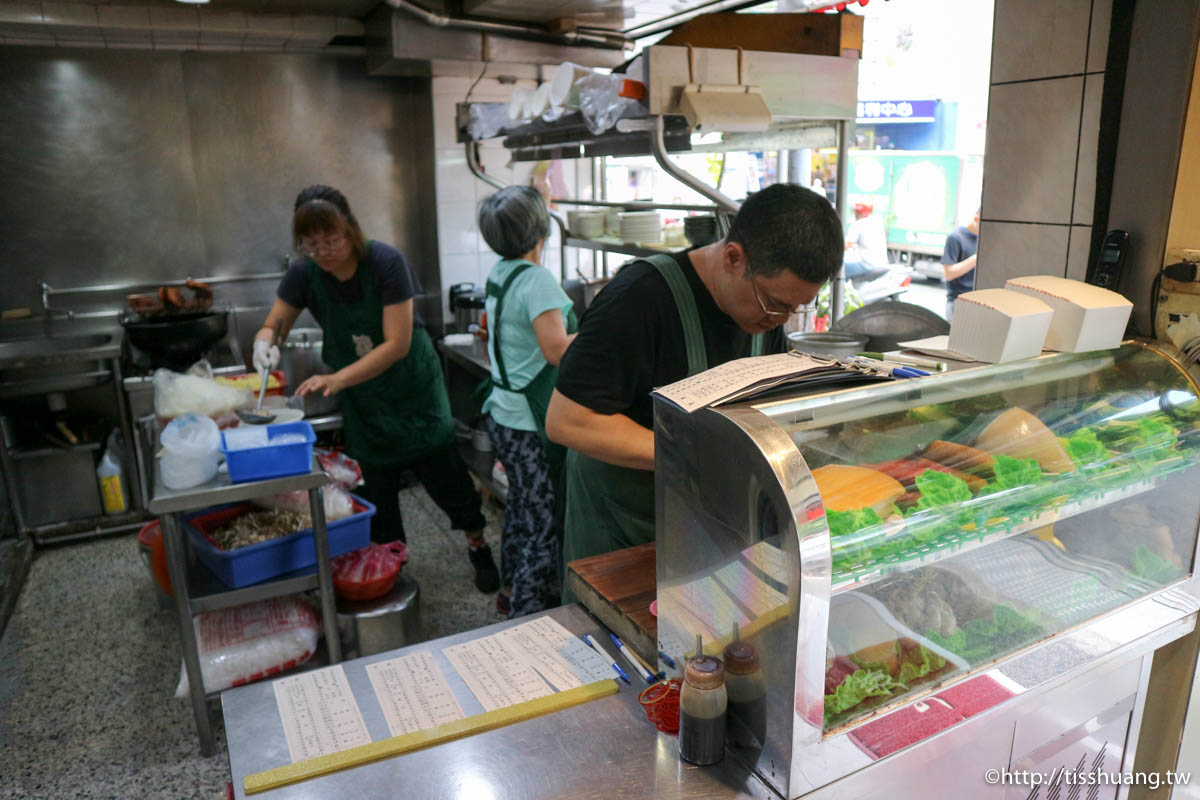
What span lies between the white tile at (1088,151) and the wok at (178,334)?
3.97 meters

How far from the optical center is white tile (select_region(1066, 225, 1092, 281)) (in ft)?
6.26

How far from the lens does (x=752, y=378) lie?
4.04 feet

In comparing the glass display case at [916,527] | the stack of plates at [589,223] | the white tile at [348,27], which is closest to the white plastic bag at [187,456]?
the glass display case at [916,527]

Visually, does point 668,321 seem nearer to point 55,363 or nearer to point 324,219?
point 324,219

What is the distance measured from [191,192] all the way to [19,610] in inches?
97.5

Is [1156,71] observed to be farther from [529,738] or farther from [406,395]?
[406,395]

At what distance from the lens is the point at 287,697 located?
1390 millimetres

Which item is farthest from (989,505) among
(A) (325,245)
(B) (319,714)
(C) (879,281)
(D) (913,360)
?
(C) (879,281)

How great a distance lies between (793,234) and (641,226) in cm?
185

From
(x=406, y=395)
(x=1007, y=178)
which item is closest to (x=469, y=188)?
(x=406, y=395)

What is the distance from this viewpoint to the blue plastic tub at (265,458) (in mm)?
2508

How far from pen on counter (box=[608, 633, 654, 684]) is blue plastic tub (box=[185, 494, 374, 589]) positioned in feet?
5.15

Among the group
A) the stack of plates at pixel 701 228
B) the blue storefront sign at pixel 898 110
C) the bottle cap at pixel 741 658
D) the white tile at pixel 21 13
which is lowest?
the bottle cap at pixel 741 658

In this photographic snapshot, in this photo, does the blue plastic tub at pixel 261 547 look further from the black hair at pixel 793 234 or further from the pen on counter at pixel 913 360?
the pen on counter at pixel 913 360
